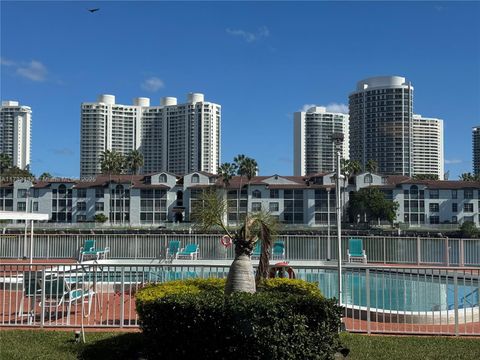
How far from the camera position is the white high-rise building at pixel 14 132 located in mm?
181125

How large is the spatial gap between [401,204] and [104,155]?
54391 mm

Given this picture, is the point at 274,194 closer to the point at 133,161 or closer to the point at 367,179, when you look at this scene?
the point at 367,179

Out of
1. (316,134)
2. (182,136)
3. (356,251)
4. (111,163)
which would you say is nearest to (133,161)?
(111,163)

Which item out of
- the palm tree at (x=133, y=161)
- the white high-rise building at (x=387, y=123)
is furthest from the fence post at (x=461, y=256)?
the white high-rise building at (x=387, y=123)

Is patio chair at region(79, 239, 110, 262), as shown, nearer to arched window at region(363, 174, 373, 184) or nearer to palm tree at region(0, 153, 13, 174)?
arched window at region(363, 174, 373, 184)

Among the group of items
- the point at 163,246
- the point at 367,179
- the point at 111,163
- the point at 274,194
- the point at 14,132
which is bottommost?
the point at 163,246

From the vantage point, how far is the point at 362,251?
22109 mm

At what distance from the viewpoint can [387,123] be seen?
148 meters

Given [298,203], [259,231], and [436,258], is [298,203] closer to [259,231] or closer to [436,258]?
[436,258]

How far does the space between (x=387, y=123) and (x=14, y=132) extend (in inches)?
4834

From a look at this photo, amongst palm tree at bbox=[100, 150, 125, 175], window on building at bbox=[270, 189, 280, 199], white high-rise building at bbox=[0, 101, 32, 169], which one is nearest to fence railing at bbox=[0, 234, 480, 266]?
window on building at bbox=[270, 189, 280, 199]

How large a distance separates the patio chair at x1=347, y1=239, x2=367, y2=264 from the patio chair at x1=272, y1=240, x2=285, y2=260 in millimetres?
2755

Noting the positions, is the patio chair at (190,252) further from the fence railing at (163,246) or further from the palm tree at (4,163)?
the palm tree at (4,163)

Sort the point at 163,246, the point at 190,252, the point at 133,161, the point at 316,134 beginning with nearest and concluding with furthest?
the point at 190,252 → the point at 163,246 → the point at 133,161 → the point at 316,134
